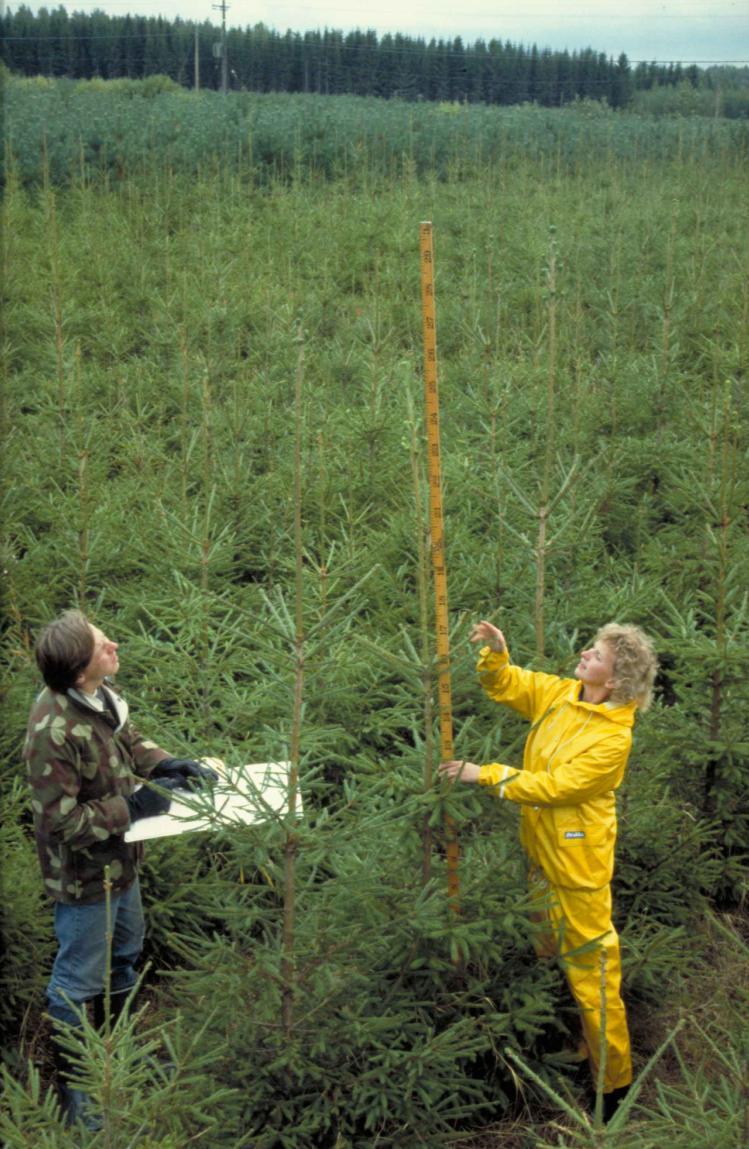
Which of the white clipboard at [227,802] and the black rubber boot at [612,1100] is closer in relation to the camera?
the white clipboard at [227,802]

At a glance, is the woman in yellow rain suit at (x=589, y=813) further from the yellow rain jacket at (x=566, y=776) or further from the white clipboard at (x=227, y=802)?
Result: the white clipboard at (x=227, y=802)

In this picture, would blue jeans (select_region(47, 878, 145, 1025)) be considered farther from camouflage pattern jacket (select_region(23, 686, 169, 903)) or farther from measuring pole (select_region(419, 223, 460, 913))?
measuring pole (select_region(419, 223, 460, 913))

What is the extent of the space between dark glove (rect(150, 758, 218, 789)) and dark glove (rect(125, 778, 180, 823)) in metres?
0.05

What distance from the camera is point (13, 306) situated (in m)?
11.1

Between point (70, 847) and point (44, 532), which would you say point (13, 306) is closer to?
point (44, 532)

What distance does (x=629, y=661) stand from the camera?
343 cm

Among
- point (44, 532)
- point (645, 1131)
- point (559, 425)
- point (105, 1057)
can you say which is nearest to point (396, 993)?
point (645, 1131)

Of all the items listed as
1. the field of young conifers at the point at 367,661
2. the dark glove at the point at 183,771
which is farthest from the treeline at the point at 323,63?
the dark glove at the point at 183,771

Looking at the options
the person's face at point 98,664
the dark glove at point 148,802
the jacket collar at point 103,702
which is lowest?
the dark glove at point 148,802

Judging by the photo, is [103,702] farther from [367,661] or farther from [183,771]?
[367,661]

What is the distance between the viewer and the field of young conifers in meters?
3.17

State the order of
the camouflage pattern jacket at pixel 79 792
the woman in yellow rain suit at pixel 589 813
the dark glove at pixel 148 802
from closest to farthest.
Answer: the camouflage pattern jacket at pixel 79 792, the woman in yellow rain suit at pixel 589 813, the dark glove at pixel 148 802

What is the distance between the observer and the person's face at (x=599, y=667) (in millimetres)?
3463

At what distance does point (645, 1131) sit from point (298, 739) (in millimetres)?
1416
